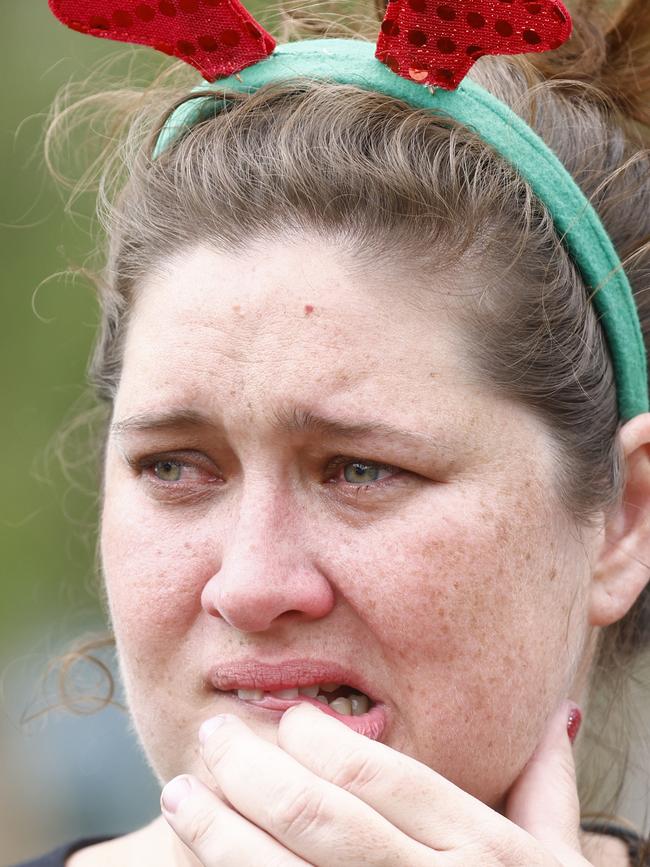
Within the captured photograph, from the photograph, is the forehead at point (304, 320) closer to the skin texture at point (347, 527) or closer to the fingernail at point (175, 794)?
the skin texture at point (347, 527)

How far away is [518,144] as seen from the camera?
266cm

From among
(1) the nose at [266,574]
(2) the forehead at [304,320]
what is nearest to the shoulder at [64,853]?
(1) the nose at [266,574]

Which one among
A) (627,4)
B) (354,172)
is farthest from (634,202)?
(354,172)

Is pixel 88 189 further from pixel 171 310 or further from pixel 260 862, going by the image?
pixel 260 862

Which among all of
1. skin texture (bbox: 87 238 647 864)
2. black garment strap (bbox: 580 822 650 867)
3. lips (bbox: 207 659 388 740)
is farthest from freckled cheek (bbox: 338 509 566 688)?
black garment strap (bbox: 580 822 650 867)

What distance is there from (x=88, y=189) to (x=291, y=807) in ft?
5.95

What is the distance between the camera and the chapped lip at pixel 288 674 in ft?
7.70

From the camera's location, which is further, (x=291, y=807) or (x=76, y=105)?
(x=76, y=105)

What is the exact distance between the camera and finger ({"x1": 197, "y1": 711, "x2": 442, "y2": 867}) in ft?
6.66

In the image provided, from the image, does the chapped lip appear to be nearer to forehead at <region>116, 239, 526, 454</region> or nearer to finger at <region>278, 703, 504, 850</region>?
finger at <region>278, 703, 504, 850</region>

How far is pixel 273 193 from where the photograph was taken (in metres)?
2.57

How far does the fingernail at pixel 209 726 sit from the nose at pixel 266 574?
0.58 ft

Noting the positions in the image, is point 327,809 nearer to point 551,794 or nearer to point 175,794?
point 175,794

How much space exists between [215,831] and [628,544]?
1146mm
